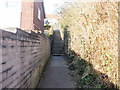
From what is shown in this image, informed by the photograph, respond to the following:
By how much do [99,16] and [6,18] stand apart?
25.4 feet

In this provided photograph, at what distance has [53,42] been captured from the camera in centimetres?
2284

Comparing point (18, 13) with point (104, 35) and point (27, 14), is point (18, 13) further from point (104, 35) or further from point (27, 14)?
point (104, 35)

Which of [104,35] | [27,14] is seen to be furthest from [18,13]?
[104,35]

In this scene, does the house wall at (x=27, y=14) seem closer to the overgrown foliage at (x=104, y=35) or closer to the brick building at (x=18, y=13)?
the brick building at (x=18, y=13)

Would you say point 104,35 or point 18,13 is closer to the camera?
point 104,35

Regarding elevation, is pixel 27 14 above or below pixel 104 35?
above

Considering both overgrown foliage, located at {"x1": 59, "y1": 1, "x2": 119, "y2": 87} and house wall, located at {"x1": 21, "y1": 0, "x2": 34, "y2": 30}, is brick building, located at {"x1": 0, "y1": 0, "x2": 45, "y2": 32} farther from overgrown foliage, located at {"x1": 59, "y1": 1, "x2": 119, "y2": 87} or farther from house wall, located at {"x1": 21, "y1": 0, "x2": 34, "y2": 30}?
overgrown foliage, located at {"x1": 59, "y1": 1, "x2": 119, "y2": 87}

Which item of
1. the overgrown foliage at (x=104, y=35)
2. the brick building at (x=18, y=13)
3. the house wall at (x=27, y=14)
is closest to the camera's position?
the overgrown foliage at (x=104, y=35)

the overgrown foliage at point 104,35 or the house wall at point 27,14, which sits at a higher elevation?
the house wall at point 27,14

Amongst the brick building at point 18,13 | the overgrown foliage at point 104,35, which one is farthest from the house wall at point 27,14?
the overgrown foliage at point 104,35

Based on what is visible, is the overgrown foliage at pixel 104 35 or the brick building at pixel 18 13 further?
the brick building at pixel 18 13

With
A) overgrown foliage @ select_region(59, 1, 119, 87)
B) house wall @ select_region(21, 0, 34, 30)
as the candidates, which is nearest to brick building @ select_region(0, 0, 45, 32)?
house wall @ select_region(21, 0, 34, 30)

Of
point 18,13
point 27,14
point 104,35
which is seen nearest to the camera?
point 104,35

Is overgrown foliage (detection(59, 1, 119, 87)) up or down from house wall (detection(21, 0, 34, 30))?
down
